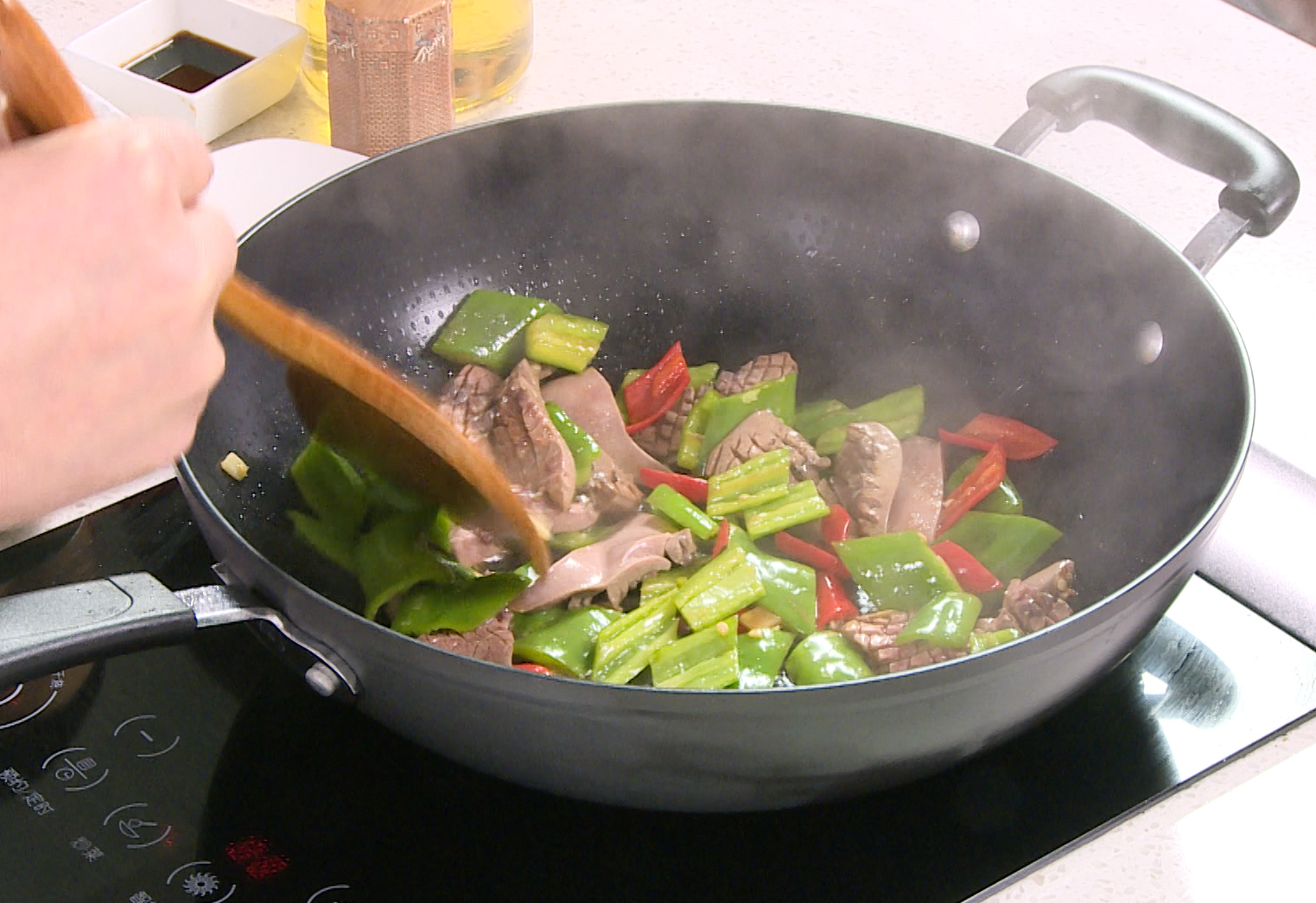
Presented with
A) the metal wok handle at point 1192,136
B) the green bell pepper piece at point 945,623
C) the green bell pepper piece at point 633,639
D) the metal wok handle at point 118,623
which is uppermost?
the metal wok handle at point 1192,136

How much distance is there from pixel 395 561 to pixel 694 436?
42 cm

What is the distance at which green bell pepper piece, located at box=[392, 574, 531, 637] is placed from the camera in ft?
3.09

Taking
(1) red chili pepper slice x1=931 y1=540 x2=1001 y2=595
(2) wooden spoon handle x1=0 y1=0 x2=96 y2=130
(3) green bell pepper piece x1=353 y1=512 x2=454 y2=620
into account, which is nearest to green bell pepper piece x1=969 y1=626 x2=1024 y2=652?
(1) red chili pepper slice x1=931 y1=540 x2=1001 y2=595

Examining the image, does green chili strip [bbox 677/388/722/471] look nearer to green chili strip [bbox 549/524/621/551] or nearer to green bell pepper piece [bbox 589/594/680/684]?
green chili strip [bbox 549/524/621/551]

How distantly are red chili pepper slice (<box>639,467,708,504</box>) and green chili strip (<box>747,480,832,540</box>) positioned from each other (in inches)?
2.7

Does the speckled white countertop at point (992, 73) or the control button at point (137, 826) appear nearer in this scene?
the control button at point (137, 826)

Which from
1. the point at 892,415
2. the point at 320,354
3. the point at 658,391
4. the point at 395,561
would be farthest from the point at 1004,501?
the point at 320,354

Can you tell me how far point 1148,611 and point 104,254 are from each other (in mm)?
638

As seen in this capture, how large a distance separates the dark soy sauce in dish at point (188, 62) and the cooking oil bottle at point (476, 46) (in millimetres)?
84

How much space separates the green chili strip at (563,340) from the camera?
126 centimetres

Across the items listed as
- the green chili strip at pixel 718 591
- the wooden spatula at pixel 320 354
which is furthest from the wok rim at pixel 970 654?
the green chili strip at pixel 718 591

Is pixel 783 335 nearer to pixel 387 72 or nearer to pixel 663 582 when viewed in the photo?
pixel 663 582

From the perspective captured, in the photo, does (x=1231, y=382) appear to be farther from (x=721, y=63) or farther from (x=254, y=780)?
(x=721, y=63)

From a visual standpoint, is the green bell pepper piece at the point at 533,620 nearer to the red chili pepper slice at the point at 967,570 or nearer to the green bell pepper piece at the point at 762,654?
the green bell pepper piece at the point at 762,654
